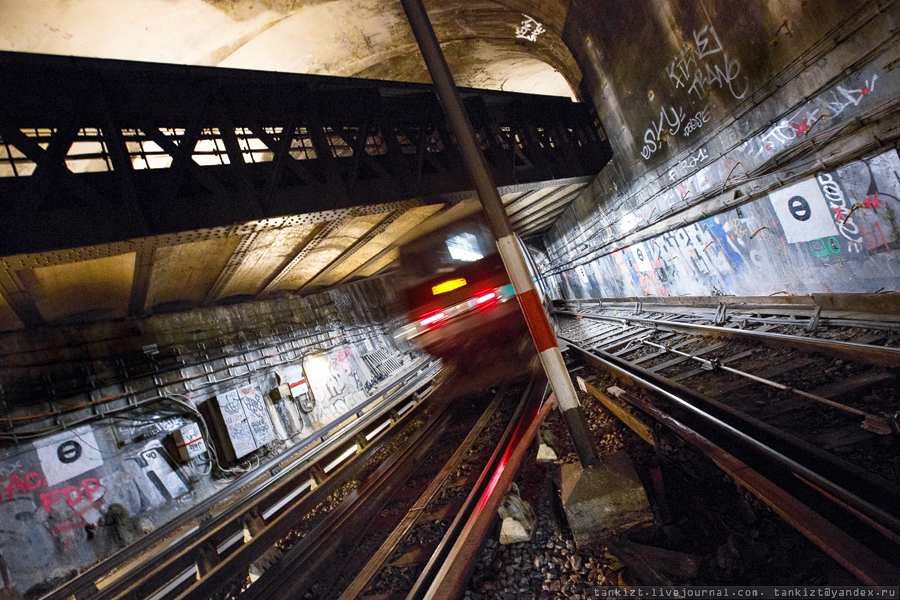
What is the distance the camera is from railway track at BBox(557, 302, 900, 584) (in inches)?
85.4

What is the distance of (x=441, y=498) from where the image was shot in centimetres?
474

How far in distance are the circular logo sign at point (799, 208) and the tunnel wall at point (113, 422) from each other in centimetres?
1191

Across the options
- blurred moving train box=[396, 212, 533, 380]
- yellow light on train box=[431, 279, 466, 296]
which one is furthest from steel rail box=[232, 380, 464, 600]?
yellow light on train box=[431, 279, 466, 296]

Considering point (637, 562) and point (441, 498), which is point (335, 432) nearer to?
point (441, 498)

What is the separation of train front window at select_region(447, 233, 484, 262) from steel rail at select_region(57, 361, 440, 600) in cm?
469

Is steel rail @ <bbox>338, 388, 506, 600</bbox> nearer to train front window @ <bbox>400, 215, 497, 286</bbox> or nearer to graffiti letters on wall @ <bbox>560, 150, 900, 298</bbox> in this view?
graffiti letters on wall @ <bbox>560, 150, 900, 298</bbox>

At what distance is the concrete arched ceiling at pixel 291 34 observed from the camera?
6340 millimetres

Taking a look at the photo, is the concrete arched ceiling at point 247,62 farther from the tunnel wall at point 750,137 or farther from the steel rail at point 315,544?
the steel rail at point 315,544

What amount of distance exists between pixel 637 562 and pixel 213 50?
10696mm

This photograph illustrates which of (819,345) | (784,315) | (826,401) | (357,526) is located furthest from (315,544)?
(784,315)

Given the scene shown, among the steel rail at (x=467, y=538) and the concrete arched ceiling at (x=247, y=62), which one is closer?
the steel rail at (x=467, y=538)

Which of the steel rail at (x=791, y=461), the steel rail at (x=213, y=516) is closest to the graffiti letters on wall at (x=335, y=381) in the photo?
the steel rail at (x=213, y=516)

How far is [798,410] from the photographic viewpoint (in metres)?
3.62

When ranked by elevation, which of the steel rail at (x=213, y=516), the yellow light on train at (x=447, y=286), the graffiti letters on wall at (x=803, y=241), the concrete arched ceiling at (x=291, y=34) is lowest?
the steel rail at (x=213, y=516)
